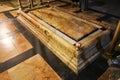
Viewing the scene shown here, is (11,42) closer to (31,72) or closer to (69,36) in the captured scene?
(31,72)

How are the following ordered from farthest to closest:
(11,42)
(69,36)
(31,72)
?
(11,42) → (69,36) → (31,72)

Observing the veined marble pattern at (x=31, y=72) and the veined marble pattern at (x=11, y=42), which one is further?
the veined marble pattern at (x=11, y=42)

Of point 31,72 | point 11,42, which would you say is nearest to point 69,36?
point 31,72

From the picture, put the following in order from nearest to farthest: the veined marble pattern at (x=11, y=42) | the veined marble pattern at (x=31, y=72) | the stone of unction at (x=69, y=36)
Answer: the veined marble pattern at (x=31, y=72) → the stone of unction at (x=69, y=36) → the veined marble pattern at (x=11, y=42)

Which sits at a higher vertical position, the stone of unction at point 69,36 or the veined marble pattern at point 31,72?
the stone of unction at point 69,36

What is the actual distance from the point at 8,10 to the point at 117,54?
2.91 metres

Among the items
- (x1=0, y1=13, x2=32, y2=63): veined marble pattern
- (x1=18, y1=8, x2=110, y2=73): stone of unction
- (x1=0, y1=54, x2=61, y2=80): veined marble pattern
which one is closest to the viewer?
(x1=0, y1=54, x2=61, y2=80): veined marble pattern

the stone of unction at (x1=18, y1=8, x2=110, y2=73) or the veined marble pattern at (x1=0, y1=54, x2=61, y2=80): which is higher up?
the stone of unction at (x1=18, y1=8, x2=110, y2=73)

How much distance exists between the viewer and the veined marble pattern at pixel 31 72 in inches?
49.1

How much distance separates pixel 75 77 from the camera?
1.24 metres

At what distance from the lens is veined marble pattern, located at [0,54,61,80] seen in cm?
125

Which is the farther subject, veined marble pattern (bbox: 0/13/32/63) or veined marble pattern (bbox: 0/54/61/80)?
veined marble pattern (bbox: 0/13/32/63)

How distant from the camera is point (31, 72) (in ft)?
4.27

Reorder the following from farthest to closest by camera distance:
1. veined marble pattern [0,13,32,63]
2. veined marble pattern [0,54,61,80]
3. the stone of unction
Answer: veined marble pattern [0,13,32,63], the stone of unction, veined marble pattern [0,54,61,80]
